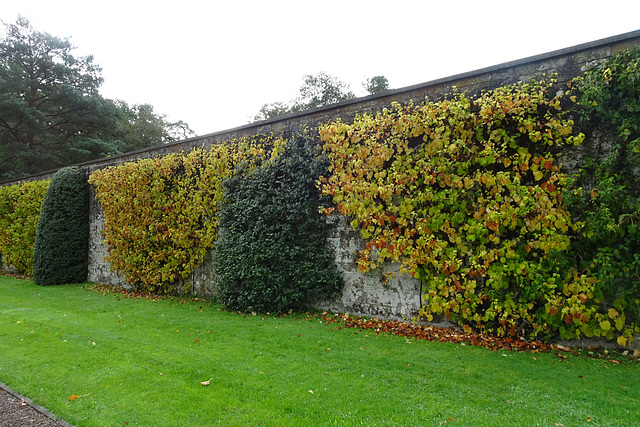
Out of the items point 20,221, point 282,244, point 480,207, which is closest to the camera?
point 480,207

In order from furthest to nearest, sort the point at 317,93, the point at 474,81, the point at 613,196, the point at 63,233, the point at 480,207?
the point at 317,93 → the point at 63,233 → the point at 474,81 → the point at 480,207 → the point at 613,196

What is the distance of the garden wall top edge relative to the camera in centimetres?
401

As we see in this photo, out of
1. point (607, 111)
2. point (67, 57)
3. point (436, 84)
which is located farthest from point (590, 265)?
point (67, 57)

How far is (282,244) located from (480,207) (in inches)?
123

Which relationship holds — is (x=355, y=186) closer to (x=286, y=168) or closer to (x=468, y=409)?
(x=286, y=168)

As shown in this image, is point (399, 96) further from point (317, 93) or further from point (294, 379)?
point (317, 93)

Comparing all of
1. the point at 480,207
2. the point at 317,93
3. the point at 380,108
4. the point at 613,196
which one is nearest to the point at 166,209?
the point at 380,108

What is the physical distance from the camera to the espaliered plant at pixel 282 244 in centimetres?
588

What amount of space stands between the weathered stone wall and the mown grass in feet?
2.38

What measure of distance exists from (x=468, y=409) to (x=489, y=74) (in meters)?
4.01

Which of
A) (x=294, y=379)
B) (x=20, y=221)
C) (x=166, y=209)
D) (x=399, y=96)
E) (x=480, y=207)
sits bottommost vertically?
(x=294, y=379)

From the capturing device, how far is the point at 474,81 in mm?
4766

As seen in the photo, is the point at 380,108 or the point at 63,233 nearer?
the point at 380,108

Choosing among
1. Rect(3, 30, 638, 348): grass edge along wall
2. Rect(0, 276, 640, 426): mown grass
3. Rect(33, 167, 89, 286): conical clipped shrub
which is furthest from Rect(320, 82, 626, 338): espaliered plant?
Rect(33, 167, 89, 286): conical clipped shrub
